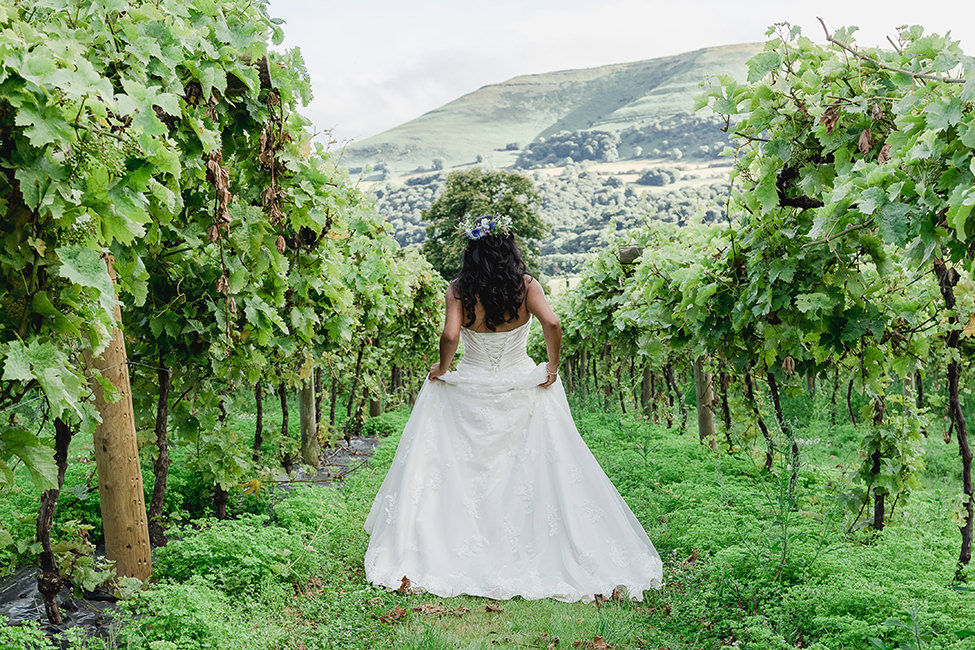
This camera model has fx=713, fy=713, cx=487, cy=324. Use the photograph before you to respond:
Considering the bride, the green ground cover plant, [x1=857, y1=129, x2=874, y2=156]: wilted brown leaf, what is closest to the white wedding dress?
the bride

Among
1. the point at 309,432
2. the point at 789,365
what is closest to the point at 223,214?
the point at 789,365

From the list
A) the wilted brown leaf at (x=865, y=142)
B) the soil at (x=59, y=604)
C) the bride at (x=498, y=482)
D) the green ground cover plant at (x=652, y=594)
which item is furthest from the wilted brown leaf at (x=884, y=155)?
the soil at (x=59, y=604)

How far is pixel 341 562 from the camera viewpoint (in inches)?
177

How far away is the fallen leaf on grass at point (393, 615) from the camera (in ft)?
12.1

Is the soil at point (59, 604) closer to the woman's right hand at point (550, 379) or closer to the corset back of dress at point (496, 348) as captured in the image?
the corset back of dress at point (496, 348)

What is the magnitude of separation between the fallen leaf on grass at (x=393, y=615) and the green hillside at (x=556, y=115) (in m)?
103

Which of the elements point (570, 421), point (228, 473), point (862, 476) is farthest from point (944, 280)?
point (228, 473)

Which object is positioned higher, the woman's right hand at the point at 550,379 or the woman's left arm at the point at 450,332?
the woman's left arm at the point at 450,332

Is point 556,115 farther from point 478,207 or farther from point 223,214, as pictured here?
point 223,214

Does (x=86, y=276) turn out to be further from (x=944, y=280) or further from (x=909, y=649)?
(x=944, y=280)

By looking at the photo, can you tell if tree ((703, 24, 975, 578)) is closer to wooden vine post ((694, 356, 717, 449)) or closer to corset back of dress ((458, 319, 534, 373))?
corset back of dress ((458, 319, 534, 373))

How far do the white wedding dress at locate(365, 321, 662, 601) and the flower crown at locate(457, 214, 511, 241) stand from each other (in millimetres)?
704

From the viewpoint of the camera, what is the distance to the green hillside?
119812mm

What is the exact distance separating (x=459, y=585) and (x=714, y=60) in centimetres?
16401
